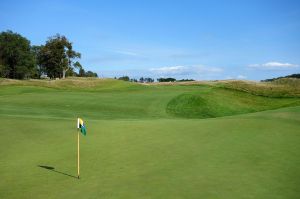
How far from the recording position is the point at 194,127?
1473 cm

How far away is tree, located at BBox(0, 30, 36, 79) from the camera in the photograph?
284 ft

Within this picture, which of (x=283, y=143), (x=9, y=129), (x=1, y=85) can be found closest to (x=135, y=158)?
(x=283, y=143)

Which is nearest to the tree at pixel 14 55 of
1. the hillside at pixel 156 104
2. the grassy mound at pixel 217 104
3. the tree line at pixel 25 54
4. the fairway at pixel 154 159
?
the tree line at pixel 25 54

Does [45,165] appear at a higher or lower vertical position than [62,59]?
lower

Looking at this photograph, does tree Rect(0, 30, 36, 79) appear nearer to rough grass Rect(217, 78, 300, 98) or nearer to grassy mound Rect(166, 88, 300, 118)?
rough grass Rect(217, 78, 300, 98)

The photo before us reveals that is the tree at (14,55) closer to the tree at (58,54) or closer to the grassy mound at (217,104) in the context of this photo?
the tree at (58,54)

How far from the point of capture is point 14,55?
87.6 m

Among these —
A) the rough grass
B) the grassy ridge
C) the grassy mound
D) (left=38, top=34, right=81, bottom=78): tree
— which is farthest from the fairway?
(left=38, top=34, right=81, bottom=78): tree

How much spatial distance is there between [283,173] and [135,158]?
4139mm

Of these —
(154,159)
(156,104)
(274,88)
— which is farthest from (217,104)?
(154,159)

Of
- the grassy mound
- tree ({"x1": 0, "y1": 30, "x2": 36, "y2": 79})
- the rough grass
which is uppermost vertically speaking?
tree ({"x1": 0, "y1": 30, "x2": 36, "y2": 79})

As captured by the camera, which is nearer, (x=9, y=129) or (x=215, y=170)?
(x=215, y=170)

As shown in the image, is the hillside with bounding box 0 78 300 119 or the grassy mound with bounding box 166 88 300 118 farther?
the grassy mound with bounding box 166 88 300 118

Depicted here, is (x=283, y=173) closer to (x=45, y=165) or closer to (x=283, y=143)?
(x=283, y=143)
